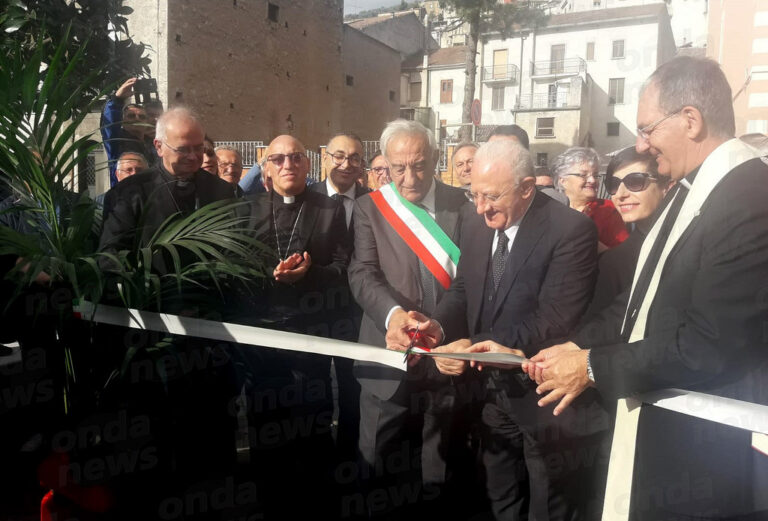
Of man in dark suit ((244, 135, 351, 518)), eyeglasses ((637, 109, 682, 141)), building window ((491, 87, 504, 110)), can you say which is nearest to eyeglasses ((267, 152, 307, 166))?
man in dark suit ((244, 135, 351, 518))

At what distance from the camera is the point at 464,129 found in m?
22.8

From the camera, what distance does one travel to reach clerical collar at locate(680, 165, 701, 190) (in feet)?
6.90

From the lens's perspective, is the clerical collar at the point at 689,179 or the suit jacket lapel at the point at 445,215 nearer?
the clerical collar at the point at 689,179

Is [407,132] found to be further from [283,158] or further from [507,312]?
[507,312]

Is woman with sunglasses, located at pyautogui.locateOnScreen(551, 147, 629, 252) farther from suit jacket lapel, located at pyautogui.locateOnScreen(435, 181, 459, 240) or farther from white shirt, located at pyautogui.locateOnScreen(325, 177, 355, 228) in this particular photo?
white shirt, located at pyautogui.locateOnScreen(325, 177, 355, 228)

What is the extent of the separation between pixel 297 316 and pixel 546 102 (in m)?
42.7

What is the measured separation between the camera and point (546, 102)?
43.2m

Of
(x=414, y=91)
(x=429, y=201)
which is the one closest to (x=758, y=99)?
(x=429, y=201)

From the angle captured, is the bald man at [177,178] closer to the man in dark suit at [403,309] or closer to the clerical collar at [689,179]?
the man in dark suit at [403,309]

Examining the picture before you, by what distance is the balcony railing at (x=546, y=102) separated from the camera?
3904 centimetres

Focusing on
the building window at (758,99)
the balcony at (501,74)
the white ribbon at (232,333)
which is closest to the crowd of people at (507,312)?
the white ribbon at (232,333)

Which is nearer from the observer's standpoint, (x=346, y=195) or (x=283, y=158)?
(x=283, y=158)

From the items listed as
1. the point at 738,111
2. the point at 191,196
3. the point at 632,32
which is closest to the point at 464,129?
the point at 738,111

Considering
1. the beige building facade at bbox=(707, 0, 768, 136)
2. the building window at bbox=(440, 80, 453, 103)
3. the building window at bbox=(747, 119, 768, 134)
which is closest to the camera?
the building window at bbox=(747, 119, 768, 134)
